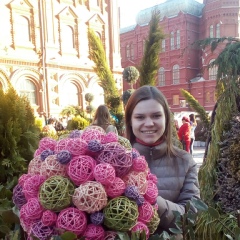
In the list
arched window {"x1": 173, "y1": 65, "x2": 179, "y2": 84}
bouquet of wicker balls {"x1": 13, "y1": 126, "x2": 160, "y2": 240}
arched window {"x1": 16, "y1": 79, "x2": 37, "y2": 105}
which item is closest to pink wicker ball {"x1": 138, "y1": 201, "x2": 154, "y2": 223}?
bouquet of wicker balls {"x1": 13, "y1": 126, "x2": 160, "y2": 240}

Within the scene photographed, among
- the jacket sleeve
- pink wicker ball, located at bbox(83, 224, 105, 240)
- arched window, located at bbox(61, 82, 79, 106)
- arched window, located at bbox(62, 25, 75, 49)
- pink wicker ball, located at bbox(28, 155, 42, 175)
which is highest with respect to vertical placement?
arched window, located at bbox(62, 25, 75, 49)

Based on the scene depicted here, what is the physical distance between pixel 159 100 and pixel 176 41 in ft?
Result: 82.8

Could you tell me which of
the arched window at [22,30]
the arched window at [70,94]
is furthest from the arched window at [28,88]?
the arched window at [22,30]

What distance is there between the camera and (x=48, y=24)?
1578 cm

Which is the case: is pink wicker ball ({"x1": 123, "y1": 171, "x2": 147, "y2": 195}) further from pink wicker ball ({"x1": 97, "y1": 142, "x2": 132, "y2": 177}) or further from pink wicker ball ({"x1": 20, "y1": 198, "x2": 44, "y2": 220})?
pink wicker ball ({"x1": 20, "y1": 198, "x2": 44, "y2": 220})

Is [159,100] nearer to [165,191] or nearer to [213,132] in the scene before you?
[165,191]

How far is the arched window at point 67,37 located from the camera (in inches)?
655

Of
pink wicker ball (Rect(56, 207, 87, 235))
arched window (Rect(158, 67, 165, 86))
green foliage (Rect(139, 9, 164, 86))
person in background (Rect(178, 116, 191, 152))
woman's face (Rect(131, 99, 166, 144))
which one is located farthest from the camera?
arched window (Rect(158, 67, 165, 86))

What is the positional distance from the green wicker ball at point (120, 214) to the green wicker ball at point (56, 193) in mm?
99

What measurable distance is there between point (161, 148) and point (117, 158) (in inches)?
25.2

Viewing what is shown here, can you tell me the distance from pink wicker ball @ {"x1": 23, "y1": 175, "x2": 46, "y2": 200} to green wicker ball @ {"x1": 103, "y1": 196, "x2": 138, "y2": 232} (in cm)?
19

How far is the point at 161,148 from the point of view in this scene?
1.26m

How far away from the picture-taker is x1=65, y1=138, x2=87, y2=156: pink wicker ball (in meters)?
0.68

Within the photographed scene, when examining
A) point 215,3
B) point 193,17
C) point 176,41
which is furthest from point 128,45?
point 215,3
